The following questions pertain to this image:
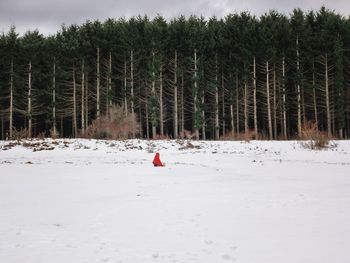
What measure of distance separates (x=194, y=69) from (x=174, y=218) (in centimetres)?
2888

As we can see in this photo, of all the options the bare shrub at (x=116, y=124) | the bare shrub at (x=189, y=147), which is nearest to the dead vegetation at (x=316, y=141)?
the bare shrub at (x=189, y=147)

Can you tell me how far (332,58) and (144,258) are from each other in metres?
35.0

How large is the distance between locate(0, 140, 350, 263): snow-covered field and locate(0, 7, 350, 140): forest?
2231 cm

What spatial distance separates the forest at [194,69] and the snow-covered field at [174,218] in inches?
879

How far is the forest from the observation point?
32.8 metres

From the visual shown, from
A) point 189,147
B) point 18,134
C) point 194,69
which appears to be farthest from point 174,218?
point 194,69

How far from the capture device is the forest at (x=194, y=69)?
3275 centimetres

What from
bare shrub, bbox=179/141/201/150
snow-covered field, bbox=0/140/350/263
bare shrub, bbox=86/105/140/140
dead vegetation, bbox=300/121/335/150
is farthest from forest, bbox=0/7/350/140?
snow-covered field, bbox=0/140/350/263

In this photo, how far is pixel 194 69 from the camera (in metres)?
33.2

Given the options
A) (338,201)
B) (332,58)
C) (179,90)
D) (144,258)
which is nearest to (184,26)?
(179,90)

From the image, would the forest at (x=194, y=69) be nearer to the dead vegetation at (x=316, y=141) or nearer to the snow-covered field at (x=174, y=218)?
the dead vegetation at (x=316, y=141)

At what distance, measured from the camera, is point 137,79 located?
117 ft

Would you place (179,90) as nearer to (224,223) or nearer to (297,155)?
(297,155)

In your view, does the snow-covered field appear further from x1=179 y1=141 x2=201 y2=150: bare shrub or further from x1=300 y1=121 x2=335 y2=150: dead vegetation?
x1=179 y1=141 x2=201 y2=150: bare shrub
